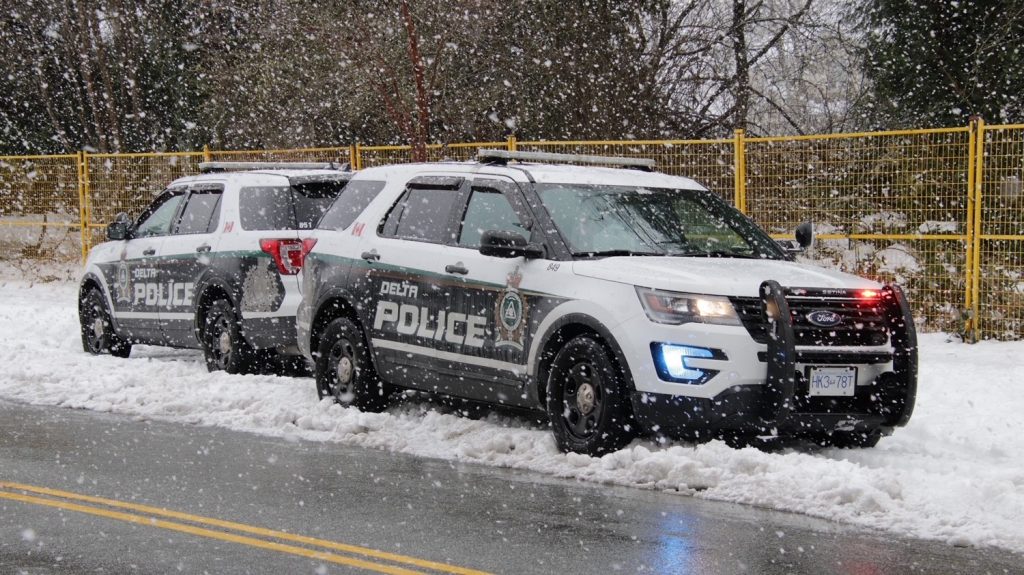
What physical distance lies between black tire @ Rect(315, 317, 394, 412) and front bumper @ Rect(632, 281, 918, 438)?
286 cm

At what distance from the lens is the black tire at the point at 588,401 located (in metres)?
8.06

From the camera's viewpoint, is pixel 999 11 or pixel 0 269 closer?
pixel 999 11

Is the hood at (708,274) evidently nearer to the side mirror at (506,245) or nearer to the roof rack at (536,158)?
the side mirror at (506,245)

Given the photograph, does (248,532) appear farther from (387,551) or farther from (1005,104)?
(1005,104)

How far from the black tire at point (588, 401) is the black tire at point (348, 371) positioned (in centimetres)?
218

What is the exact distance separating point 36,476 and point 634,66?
16.2m

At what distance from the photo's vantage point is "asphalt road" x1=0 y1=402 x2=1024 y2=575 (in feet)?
19.7

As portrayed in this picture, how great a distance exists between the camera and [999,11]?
60.0 feet

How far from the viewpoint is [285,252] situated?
1216cm

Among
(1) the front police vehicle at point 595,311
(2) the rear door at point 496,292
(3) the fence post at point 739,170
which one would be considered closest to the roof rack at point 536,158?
(1) the front police vehicle at point 595,311

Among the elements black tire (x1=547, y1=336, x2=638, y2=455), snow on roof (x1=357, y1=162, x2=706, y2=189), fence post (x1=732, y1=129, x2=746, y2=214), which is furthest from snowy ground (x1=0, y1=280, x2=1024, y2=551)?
fence post (x1=732, y1=129, x2=746, y2=214)

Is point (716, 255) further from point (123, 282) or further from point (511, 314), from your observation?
point (123, 282)

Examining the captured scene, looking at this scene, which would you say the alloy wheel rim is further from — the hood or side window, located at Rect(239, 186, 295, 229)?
side window, located at Rect(239, 186, 295, 229)

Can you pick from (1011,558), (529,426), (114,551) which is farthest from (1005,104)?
(114,551)
